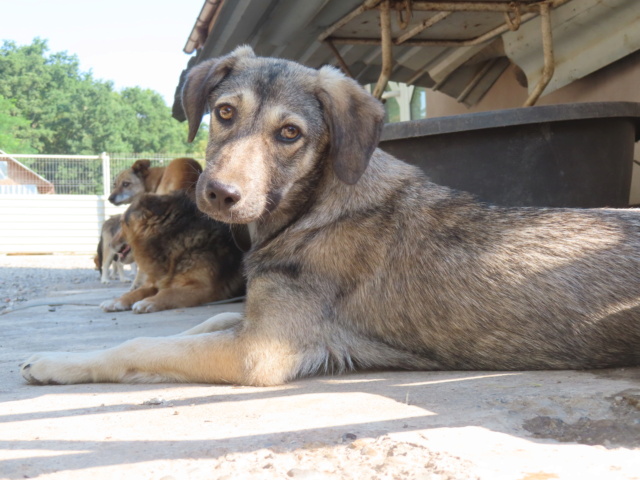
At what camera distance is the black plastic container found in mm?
4773

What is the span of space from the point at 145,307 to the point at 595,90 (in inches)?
177

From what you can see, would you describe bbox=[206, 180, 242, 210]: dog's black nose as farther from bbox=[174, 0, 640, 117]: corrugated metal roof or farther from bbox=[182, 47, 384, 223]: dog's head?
bbox=[174, 0, 640, 117]: corrugated metal roof

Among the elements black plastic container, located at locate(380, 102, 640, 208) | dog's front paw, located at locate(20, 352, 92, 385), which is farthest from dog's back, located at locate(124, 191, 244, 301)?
dog's front paw, located at locate(20, 352, 92, 385)

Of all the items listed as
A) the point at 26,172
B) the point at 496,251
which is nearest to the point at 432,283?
the point at 496,251

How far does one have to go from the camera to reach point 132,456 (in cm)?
205

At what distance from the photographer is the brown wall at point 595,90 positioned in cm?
598

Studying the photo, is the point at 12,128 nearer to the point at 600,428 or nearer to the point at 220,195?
the point at 220,195

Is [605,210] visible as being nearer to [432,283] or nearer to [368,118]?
[432,283]

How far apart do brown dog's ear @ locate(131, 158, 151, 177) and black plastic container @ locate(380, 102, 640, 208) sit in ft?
32.9

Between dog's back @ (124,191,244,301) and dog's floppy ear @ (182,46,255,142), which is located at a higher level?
dog's floppy ear @ (182,46,255,142)

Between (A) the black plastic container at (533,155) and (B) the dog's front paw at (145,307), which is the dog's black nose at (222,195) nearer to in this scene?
(A) the black plastic container at (533,155)

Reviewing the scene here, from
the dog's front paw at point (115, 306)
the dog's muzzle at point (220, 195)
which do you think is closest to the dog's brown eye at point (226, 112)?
the dog's muzzle at point (220, 195)

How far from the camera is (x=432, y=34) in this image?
689cm

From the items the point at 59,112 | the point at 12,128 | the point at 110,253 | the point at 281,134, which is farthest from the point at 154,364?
the point at 59,112
